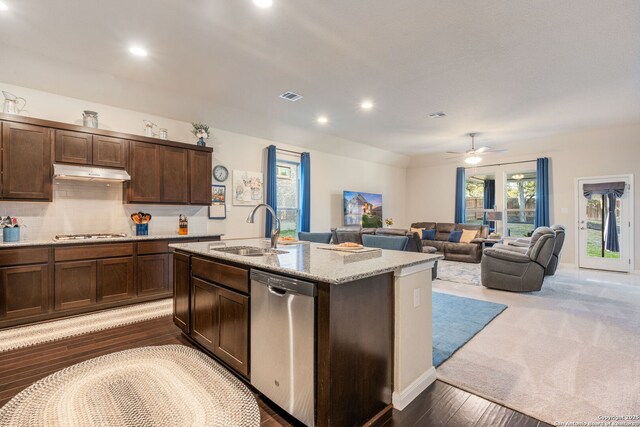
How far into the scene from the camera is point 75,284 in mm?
3713

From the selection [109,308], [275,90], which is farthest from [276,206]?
[109,308]

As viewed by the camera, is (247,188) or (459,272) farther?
(459,272)

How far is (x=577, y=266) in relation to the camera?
7.16 metres

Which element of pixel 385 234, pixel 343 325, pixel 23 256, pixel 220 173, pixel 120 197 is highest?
pixel 220 173

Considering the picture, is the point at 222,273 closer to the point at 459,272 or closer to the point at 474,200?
the point at 459,272

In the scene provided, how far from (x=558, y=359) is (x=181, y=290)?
11.6 feet

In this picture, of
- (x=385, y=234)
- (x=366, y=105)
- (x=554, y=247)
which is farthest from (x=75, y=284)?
(x=554, y=247)

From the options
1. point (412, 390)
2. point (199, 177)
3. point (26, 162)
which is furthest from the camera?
point (199, 177)

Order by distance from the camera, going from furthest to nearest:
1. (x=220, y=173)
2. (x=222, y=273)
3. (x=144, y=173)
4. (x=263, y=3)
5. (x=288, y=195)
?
(x=288, y=195), (x=220, y=173), (x=144, y=173), (x=263, y=3), (x=222, y=273)

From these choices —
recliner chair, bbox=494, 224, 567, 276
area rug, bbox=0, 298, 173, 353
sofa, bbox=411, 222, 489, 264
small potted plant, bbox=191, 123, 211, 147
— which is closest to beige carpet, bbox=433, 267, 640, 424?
recliner chair, bbox=494, 224, 567, 276

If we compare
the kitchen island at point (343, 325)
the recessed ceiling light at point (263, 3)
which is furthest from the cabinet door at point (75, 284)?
the recessed ceiling light at point (263, 3)

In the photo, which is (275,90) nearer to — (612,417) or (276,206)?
(276,206)

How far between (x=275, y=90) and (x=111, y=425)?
409cm

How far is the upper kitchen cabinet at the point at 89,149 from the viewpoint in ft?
12.4
